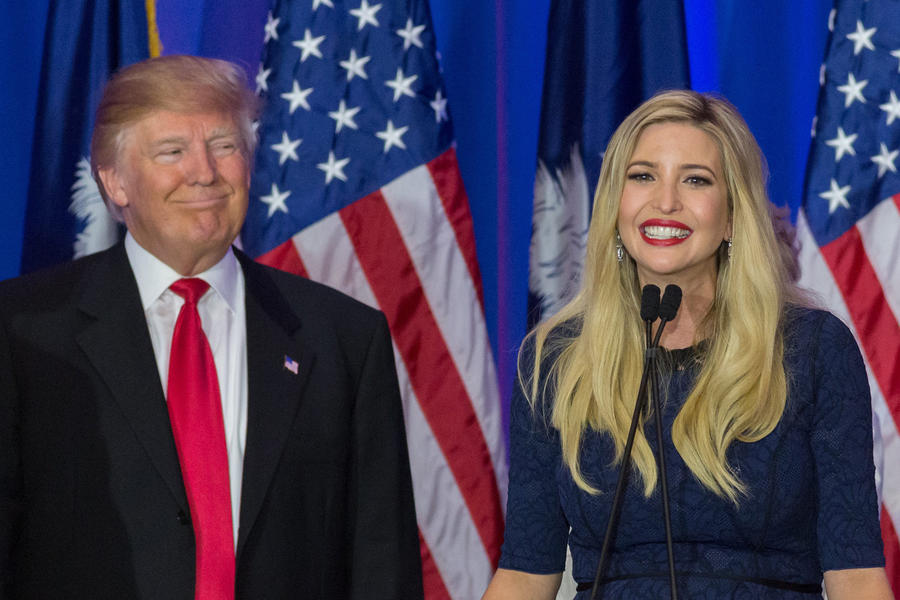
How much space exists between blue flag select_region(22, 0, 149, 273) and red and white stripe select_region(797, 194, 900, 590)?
191cm

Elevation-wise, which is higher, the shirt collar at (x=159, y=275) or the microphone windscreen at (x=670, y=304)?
the shirt collar at (x=159, y=275)

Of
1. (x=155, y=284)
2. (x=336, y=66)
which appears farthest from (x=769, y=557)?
(x=336, y=66)

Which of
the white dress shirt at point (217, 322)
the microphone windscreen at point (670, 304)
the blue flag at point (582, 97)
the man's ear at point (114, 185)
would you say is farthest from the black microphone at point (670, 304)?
the blue flag at point (582, 97)

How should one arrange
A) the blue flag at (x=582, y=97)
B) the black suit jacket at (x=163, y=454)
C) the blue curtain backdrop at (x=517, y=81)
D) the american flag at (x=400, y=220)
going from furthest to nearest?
the blue curtain backdrop at (x=517, y=81) < the blue flag at (x=582, y=97) < the american flag at (x=400, y=220) < the black suit jacket at (x=163, y=454)

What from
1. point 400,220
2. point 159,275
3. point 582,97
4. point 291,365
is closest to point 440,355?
point 400,220

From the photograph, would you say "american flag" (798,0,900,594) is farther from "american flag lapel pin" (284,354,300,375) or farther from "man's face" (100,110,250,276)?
"man's face" (100,110,250,276)

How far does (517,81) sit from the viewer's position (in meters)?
3.77

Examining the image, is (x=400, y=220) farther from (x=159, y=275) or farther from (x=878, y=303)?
(x=878, y=303)

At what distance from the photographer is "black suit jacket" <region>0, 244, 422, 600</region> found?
6.95ft

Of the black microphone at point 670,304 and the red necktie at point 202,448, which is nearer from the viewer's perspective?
the black microphone at point 670,304

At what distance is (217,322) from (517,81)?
5.74ft

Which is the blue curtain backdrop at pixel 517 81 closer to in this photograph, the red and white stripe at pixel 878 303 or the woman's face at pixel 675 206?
the red and white stripe at pixel 878 303

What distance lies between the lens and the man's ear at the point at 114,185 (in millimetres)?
2314

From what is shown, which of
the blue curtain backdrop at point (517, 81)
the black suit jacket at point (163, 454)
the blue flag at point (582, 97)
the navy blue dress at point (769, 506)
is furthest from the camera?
the blue curtain backdrop at point (517, 81)
